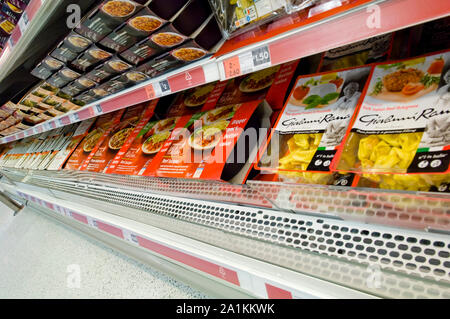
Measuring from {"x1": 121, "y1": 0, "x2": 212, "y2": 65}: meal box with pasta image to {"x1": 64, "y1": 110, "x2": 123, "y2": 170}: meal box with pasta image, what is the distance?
1.04 m

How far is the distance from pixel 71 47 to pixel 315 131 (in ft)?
3.61

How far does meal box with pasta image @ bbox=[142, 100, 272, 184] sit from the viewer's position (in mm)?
979

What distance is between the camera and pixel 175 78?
105 cm

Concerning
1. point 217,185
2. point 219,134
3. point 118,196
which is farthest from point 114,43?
point 118,196

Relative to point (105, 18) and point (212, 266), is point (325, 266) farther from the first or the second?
point (105, 18)

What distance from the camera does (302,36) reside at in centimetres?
67

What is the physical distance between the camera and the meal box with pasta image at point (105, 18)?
895 mm

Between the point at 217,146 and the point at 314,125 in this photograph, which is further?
the point at 217,146

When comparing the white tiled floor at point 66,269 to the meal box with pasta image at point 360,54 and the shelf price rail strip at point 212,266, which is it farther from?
the meal box with pasta image at point 360,54

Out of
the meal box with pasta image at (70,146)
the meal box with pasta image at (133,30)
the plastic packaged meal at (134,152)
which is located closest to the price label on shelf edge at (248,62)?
the meal box with pasta image at (133,30)

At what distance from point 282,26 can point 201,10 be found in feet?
1.12

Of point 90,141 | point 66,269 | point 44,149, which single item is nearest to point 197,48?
point 90,141

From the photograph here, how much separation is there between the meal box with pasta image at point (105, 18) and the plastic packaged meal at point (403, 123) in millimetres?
758

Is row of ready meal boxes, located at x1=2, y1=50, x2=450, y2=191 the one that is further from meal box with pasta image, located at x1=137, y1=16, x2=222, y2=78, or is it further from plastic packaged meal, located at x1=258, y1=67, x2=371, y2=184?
meal box with pasta image, located at x1=137, y1=16, x2=222, y2=78
